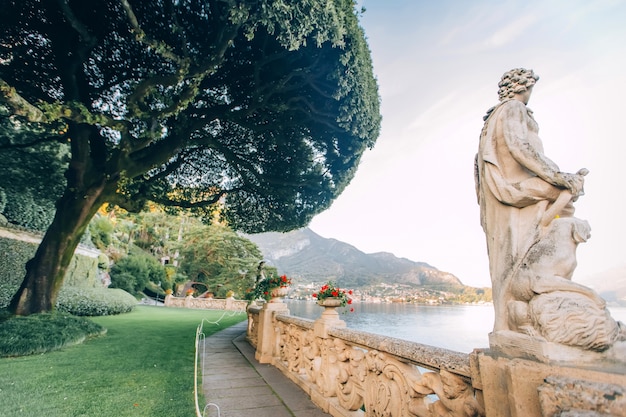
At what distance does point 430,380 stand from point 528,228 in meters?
1.40

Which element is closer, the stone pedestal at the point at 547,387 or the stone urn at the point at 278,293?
the stone pedestal at the point at 547,387

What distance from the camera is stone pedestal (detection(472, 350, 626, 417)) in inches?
52.0

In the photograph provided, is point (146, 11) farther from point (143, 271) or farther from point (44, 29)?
point (143, 271)

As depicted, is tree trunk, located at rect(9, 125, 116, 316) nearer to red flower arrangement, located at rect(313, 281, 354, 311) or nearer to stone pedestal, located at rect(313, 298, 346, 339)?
red flower arrangement, located at rect(313, 281, 354, 311)

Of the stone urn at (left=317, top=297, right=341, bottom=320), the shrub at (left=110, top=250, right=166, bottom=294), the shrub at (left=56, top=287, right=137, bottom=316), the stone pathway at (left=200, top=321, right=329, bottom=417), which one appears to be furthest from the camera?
the shrub at (left=110, top=250, right=166, bottom=294)

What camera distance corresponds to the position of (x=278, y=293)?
24.9ft

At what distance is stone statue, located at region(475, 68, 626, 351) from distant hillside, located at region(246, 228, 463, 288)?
23589 mm

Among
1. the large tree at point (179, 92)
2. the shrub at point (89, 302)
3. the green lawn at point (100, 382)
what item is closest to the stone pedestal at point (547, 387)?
the green lawn at point (100, 382)

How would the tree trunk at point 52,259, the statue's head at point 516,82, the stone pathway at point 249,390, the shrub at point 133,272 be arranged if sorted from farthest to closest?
the shrub at point 133,272 < the tree trunk at point 52,259 < the stone pathway at point 249,390 < the statue's head at point 516,82

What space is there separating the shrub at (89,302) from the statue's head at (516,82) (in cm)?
1857

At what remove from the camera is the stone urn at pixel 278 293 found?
24.8 ft

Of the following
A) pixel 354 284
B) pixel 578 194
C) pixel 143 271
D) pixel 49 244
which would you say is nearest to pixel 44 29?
pixel 49 244

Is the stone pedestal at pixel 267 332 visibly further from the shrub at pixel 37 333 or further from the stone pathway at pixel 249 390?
the shrub at pixel 37 333

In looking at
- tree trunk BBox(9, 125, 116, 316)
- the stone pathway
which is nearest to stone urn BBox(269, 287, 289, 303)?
the stone pathway
